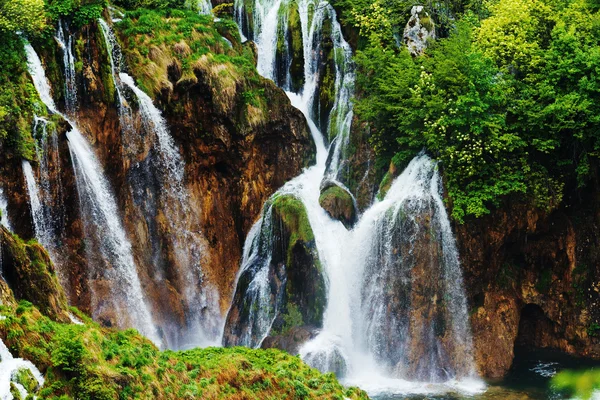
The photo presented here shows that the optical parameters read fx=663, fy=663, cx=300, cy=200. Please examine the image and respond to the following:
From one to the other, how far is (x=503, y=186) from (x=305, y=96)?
10525mm

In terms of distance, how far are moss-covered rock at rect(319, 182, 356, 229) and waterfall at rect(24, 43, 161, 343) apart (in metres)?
7.23

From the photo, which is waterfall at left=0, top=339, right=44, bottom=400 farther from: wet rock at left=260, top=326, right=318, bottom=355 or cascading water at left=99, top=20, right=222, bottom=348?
cascading water at left=99, top=20, right=222, bottom=348

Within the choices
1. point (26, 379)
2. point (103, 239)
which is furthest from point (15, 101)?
point (26, 379)

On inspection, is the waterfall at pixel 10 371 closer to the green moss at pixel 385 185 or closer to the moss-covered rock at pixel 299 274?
the moss-covered rock at pixel 299 274

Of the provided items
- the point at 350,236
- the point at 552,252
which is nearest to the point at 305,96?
the point at 350,236

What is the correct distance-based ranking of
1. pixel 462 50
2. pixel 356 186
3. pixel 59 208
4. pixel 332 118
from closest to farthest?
pixel 59 208 < pixel 462 50 < pixel 356 186 < pixel 332 118

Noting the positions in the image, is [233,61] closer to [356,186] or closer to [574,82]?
[356,186]

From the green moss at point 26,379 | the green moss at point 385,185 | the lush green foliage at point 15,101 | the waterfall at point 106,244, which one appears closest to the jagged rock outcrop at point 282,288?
the green moss at point 385,185

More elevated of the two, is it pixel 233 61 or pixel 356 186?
pixel 233 61

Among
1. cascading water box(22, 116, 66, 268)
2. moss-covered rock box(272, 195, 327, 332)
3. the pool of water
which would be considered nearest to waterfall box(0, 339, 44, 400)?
cascading water box(22, 116, 66, 268)

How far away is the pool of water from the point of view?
792 inches

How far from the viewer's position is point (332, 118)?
2783 cm

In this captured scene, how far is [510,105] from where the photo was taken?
2223cm

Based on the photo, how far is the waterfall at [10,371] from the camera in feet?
31.4
